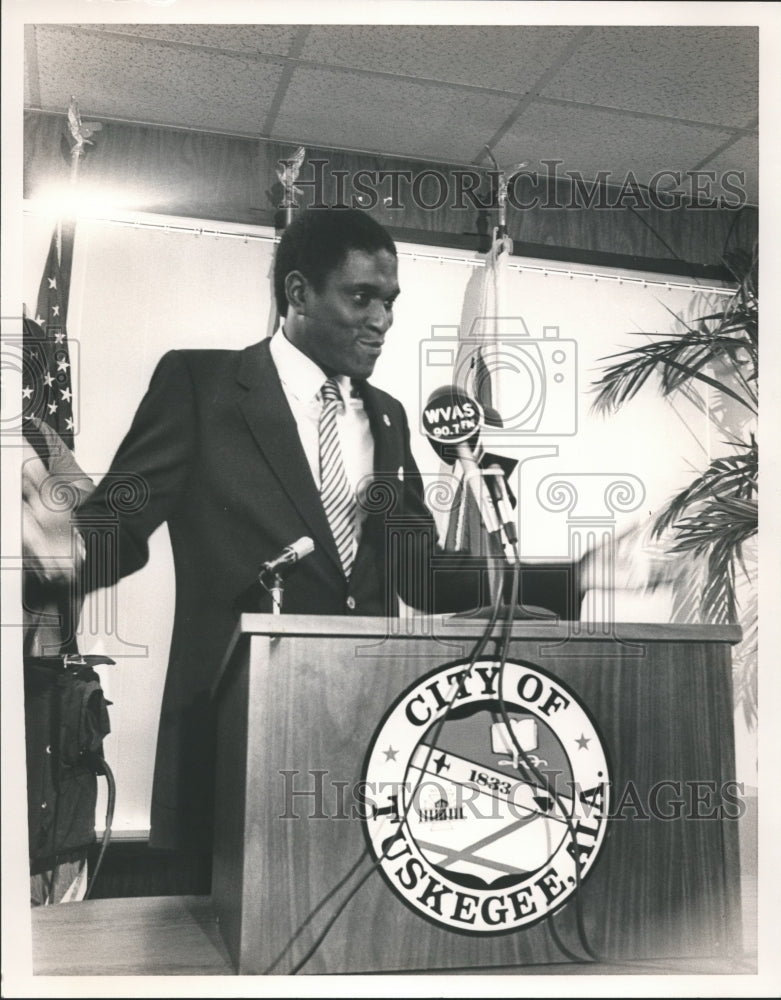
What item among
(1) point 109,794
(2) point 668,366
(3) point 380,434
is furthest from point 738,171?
(1) point 109,794

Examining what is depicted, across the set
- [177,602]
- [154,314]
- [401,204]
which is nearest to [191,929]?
[177,602]

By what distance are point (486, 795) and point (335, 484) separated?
2.81 feet

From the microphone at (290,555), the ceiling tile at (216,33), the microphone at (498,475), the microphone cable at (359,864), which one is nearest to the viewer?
the microphone cable at (359,864)

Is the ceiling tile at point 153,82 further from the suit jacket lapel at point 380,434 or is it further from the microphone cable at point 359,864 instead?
the microphone cable at point 359,864

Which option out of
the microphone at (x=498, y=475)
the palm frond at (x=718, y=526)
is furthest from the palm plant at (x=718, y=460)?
the microphone at (x=498, y=475)

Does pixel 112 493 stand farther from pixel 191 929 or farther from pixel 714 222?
pixel 714 222

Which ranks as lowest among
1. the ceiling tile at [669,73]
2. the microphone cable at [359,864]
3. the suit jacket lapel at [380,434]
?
the microphone cable at [359,864]

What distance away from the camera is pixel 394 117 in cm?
260

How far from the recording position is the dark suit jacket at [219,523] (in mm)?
2451

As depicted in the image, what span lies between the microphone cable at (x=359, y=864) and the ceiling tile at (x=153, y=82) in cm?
145

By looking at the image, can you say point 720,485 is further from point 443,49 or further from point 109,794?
point 109,794

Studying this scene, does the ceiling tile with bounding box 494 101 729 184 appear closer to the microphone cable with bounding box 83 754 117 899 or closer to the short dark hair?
the short dark hair

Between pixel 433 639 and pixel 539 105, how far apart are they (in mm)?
1435

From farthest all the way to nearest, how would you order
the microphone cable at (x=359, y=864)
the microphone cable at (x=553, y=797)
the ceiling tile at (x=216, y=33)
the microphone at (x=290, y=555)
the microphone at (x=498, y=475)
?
the microphone at (x=498, y=475), the ceiling tile at (x=216, y=33), the microphone at (x=290, y=555), the microphone cable at (x=553, y=797), the microphone cable at (x=359, y=864)
